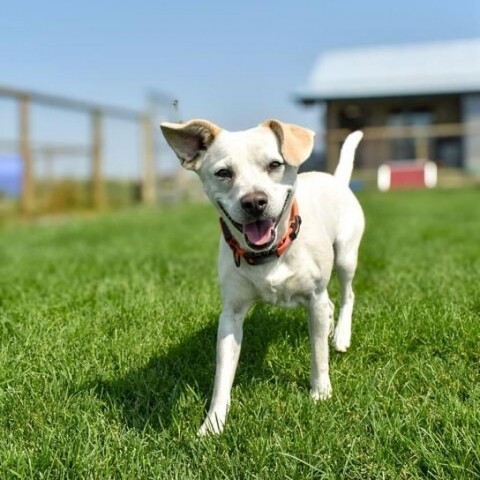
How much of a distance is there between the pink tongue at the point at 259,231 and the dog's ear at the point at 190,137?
42cm

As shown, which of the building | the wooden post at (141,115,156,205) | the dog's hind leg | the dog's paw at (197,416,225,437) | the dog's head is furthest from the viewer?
the building

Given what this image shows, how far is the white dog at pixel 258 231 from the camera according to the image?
2.63 m

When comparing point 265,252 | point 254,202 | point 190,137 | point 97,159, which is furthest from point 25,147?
point 254,202

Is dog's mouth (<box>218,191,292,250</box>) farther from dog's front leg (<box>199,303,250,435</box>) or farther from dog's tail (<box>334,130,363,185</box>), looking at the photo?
dog's tail (<box>334,130,363,185</box>)

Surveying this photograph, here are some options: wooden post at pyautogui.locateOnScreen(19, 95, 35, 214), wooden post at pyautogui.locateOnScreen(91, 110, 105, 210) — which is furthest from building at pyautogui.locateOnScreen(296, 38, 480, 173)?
wooden post at pyautogui.locateOnScreen(19, 95, 35, 214)

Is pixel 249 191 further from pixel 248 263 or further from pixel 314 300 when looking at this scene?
pixel 314 300

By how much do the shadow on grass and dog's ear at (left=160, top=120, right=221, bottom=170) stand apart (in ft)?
2.88

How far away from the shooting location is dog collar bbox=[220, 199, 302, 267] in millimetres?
2719

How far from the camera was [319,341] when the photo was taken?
2.84 m

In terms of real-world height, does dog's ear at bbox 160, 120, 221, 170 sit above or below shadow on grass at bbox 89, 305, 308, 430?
above

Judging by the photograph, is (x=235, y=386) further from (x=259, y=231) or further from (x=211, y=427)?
(x=259, y=231)

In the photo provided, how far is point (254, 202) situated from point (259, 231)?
5.4 inches

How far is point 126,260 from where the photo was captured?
625 cm

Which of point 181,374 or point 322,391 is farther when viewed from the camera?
point 181,374
